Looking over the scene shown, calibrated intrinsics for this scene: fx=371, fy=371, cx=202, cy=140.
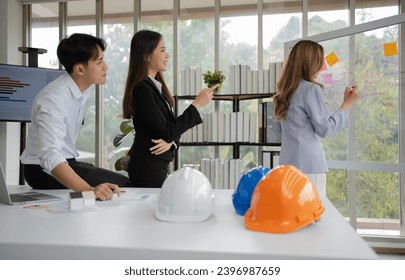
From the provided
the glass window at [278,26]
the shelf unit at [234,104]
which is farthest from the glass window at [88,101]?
the glass window at [278,26]

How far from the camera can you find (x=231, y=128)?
356 centimetres

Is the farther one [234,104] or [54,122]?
[234,104]

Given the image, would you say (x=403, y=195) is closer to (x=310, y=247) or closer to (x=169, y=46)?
(x=310, y=247)

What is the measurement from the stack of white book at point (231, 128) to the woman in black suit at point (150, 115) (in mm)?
1692

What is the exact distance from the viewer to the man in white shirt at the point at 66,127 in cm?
145

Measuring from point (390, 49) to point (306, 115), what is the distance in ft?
3.63

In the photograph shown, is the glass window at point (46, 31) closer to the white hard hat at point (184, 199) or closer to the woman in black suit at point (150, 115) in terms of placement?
the woman in black suit at point (150, 115)

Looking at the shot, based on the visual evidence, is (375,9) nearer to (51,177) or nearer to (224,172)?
(224,172)

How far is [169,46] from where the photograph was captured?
4059 millimetres

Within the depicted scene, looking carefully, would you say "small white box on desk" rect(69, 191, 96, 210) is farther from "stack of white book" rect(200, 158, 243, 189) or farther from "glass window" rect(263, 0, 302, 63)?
"glass window" rect(263, 0, 302, 63)

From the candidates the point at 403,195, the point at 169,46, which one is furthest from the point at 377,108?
the point at 169,46

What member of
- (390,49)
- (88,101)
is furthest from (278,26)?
(88,101)

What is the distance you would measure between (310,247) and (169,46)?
3566 millimetres

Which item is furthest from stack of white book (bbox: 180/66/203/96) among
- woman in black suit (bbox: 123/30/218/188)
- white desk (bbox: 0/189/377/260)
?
white desk (bbox: 0/189/377/260)
